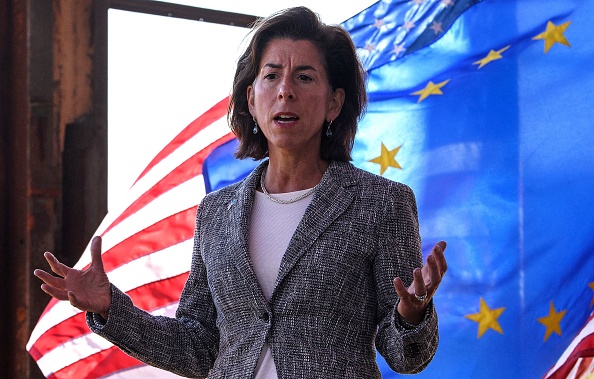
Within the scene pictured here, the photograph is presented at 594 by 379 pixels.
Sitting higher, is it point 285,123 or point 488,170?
point 488,170

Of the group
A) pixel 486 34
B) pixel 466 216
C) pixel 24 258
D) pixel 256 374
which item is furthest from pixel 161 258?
pixel 256 374

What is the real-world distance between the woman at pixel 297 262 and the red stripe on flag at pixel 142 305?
3.75 ft

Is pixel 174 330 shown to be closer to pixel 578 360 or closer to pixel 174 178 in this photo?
pixel 578 360

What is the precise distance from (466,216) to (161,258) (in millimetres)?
1035

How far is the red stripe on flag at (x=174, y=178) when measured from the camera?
9.98ft

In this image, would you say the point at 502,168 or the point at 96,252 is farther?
the point at 502,168

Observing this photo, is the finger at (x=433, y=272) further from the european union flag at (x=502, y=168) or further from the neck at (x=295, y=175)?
the european union flag at (x=502, y=168)

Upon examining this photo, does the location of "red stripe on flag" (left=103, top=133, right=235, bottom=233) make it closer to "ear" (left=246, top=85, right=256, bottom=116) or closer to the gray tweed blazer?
"ear" (left=246, top=85, right=256, bottom=116)

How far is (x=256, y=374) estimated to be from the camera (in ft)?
5.10

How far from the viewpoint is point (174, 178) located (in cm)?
306

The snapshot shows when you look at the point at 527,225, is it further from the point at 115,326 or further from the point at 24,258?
the point at 24,258

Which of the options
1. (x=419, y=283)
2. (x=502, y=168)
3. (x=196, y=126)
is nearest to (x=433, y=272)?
(x=419, y=283)

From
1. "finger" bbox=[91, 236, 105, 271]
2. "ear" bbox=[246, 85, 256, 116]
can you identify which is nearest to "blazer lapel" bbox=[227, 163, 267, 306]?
"ear" bbox=[246, 85, 256, 116]

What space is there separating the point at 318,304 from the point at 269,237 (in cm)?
18
